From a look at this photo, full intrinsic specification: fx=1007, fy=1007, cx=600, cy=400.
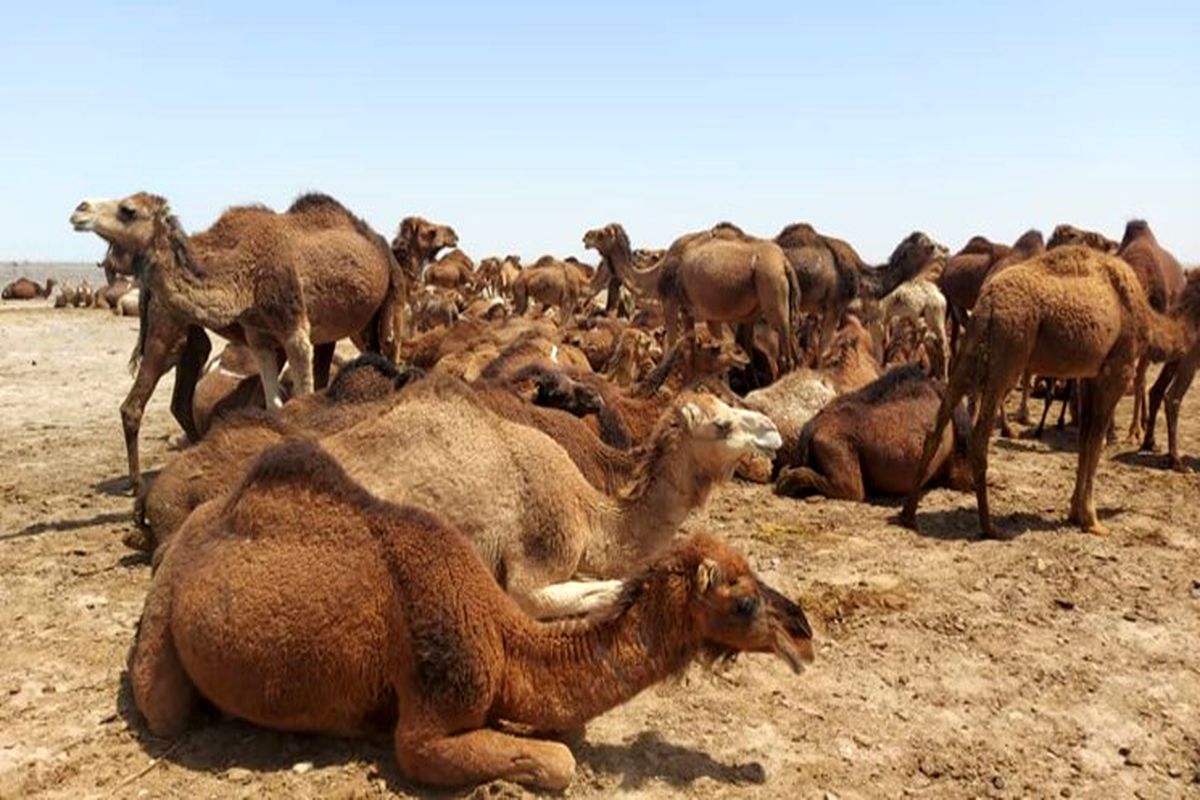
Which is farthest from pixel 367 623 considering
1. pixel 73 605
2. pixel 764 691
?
pixel 73 605

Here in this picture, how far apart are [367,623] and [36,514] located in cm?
639

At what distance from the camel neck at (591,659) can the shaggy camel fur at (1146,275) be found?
9.00 m

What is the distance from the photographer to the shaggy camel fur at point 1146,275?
1296 centimetres

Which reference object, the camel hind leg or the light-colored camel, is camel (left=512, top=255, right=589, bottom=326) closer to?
the light-colored camel

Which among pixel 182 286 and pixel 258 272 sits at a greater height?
pixel 258 272

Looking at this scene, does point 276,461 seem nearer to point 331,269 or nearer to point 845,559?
point 845,559

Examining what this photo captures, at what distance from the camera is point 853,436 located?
10.4m

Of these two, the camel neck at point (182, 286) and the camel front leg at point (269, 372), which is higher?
the camel neck at point (182, 286)

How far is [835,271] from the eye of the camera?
17406 mm

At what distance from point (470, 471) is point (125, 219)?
5.56 meters

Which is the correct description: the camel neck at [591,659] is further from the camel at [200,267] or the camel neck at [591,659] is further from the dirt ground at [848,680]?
the camel at [200,267]

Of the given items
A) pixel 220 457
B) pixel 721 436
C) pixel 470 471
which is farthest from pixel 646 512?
pixel 220 457

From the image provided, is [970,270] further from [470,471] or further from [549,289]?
[470,471]

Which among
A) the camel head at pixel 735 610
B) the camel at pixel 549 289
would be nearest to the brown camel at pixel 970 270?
the camel at pixel 549 289
